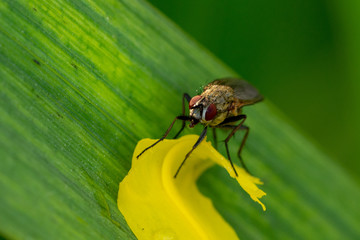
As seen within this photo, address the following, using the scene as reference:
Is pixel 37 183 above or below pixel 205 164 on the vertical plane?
below

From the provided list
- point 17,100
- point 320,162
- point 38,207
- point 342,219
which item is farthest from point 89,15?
point 342,219

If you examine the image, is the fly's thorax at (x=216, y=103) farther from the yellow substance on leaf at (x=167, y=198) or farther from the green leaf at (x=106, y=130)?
the yellow substance on leaf at (x=167, y=198)

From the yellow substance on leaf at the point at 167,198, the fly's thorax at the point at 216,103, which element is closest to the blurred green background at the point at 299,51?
the fly's thorax at the point at 216,103

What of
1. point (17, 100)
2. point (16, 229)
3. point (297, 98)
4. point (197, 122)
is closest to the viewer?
point (16, 229)

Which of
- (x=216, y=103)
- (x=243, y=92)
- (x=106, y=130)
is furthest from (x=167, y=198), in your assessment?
(x=243, y=92)

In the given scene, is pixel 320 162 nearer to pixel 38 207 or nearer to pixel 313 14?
pixel 313 14

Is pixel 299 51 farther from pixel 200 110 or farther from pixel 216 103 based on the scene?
pixel 200 110

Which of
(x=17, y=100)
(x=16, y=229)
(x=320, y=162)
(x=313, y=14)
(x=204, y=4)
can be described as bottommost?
(x=16, y=229)
